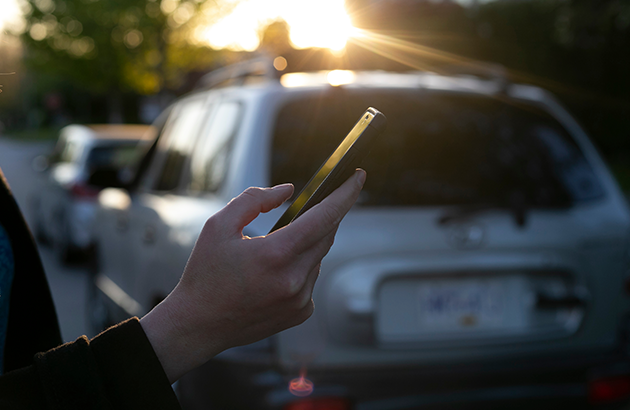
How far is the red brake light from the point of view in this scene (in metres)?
2.74

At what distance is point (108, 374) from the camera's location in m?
0.96

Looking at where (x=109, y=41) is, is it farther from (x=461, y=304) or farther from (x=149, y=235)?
(x=461, y=304)

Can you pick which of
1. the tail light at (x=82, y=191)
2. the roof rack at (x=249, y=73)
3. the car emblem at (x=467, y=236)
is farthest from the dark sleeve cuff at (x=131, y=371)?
the tail light at (x=82, y=191)

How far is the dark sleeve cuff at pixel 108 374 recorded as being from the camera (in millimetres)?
928

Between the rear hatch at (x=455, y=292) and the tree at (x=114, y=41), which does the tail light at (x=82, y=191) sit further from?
the tree at (x=114, y=41)

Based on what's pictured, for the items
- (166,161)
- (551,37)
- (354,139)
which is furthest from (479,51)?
(354,139)

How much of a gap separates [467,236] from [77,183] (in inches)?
280

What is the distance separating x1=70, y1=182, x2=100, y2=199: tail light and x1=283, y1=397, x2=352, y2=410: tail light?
6.69 m

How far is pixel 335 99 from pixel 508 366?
126cm

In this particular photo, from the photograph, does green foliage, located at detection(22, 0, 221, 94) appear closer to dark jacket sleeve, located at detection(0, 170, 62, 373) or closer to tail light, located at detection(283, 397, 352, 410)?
tail light, located at detection(283, 397, 352, 410)

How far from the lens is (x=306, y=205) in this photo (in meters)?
1.09

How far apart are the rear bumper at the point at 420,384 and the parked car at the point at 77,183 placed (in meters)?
5.74

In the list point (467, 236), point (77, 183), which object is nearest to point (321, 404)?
point (467, 236)

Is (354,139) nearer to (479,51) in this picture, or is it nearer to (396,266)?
(396,266)
